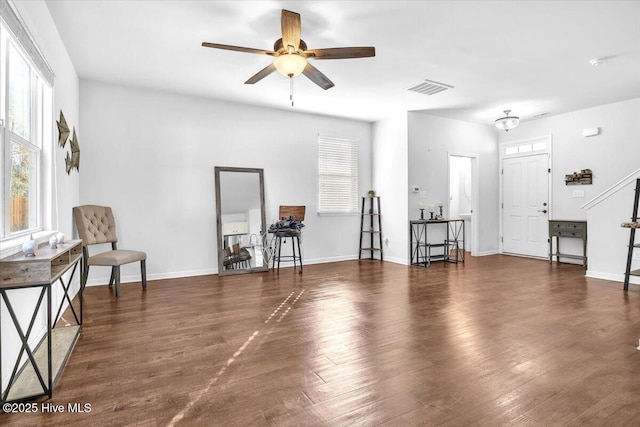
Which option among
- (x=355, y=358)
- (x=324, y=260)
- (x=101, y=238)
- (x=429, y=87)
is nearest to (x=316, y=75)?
(x=429, y=87)

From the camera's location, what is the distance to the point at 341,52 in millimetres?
2955

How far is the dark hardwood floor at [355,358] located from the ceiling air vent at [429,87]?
280 cm

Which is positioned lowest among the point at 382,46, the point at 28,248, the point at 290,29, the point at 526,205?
the point at 28,248

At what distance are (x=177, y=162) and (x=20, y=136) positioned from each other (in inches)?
109

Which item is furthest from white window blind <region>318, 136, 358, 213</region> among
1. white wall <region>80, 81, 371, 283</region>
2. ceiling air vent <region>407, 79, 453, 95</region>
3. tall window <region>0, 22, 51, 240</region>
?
tall window <region>0, 22, 51, 240</region>

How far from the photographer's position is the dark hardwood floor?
1.80m

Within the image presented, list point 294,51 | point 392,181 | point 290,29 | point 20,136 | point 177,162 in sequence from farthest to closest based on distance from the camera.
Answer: point 392,181
point 177,162
point 294,51
point 290,29
point 20,136

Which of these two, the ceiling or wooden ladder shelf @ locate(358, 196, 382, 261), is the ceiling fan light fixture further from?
wooden ladder shelf @ locate(358, 196, 382, 261)

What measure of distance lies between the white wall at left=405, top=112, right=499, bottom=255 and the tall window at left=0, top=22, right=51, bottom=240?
526 cm

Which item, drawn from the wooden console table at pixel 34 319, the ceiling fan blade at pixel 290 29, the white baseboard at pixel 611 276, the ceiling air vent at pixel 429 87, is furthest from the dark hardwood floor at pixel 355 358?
the ceiling air vent at pixel 429 87

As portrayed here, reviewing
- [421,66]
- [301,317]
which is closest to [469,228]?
[421,66]

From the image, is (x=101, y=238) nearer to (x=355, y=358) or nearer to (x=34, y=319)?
(x=34, y=319)

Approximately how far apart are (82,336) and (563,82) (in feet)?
20.6

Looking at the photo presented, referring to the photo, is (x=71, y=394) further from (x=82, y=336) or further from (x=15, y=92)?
(x=15, y=92)
